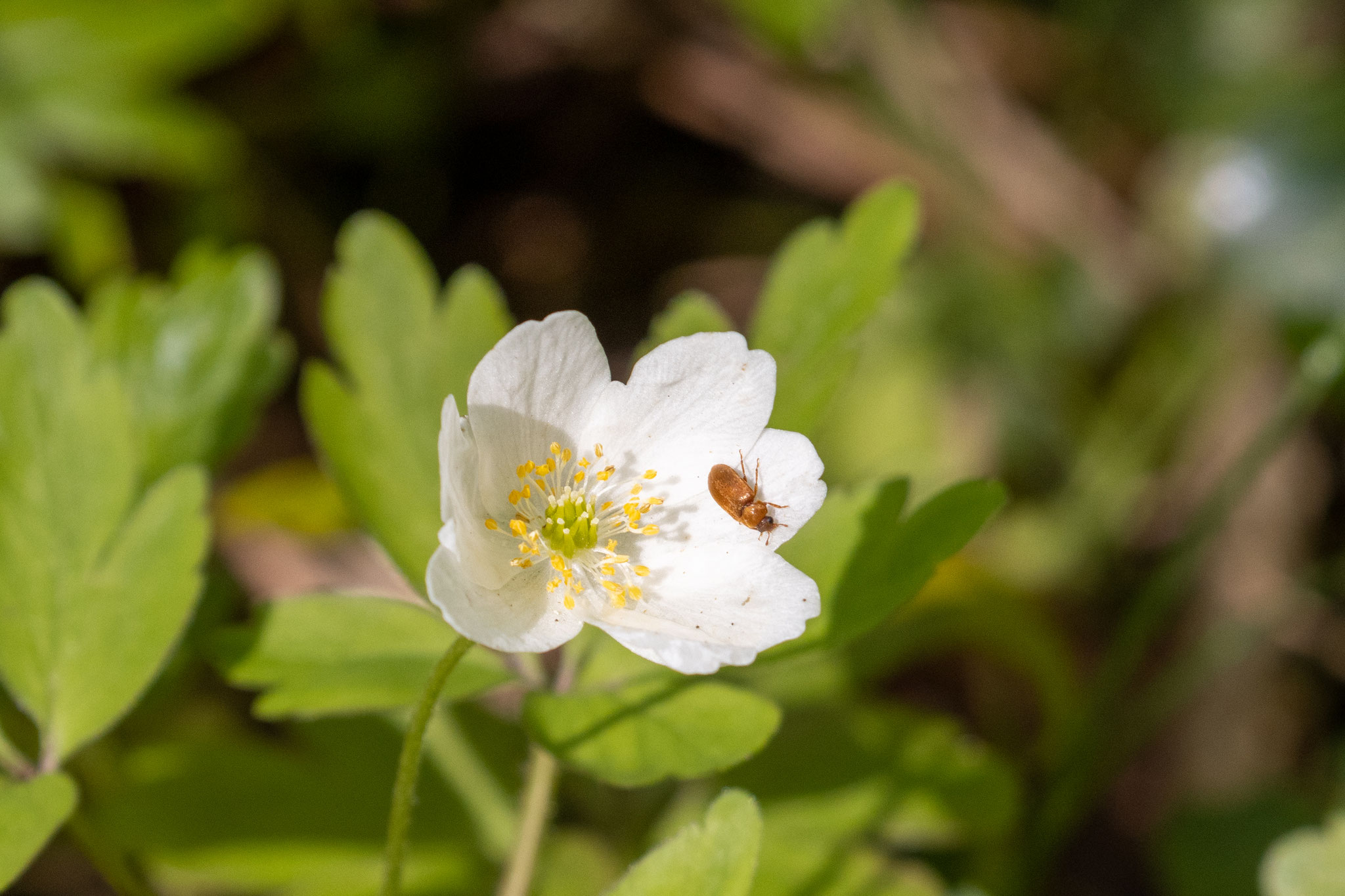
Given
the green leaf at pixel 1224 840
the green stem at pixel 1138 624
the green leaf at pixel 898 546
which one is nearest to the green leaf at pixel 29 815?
the green leaf at pixel 898 546

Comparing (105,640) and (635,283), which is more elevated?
(105,640)

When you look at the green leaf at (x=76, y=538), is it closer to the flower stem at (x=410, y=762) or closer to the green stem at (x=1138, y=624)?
the flower stem at (x=410, y=762)

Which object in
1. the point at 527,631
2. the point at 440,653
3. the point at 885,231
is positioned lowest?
the point at 440,653

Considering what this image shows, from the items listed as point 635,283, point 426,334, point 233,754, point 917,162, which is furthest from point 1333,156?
point 233,754

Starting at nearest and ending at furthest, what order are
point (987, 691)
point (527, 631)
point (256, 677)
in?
point (527, 631)
point (256, 677)
point (987, 691)

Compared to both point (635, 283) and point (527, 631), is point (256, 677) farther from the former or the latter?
point (635, 283)

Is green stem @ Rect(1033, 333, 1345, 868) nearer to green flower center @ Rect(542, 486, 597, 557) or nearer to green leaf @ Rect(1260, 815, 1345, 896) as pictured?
green leaf @ Rect(1260, 815, 1345, 896)

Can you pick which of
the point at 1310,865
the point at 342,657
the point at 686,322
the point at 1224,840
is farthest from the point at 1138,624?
the point at 342,657
